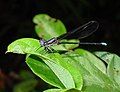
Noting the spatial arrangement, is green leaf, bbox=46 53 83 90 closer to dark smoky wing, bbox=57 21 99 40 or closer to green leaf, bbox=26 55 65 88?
green leaf, bbox=26 55 65 88

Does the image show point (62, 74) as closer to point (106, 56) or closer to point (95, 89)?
point (95, 89)

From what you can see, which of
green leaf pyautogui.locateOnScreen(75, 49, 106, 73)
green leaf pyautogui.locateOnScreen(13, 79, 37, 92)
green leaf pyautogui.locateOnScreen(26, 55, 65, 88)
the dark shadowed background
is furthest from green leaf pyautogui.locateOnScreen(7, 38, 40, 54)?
the dark shadowed background

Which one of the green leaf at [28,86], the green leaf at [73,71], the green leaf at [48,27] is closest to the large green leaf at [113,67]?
the green leaf at [73,71]

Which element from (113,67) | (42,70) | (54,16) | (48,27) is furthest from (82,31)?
(54,16)

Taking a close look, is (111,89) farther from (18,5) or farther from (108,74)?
(18,5)

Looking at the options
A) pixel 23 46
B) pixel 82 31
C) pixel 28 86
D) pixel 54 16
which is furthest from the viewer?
pixel 54 16

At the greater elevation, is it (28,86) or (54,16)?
(54,16)
